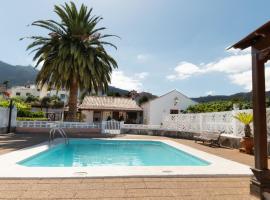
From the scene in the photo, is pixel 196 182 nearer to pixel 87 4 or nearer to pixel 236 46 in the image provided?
pixel 236 46

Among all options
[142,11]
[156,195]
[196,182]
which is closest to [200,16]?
[142,11]

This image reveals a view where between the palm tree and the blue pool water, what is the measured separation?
27.7 feet

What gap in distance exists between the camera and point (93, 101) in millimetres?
34312

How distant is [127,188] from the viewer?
532cm

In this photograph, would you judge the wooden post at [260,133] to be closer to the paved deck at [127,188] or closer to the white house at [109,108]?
the paved deck at [127,188]

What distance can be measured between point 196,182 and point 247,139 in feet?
22.8

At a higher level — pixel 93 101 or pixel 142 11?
pixel 142 11

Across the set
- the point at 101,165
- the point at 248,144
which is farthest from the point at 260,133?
A: the point at 248,144

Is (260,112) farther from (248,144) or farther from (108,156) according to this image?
(108,156)

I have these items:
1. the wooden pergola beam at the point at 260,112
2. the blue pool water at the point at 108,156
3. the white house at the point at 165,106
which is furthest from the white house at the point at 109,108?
the wooden pergola beam at the point at 260,112

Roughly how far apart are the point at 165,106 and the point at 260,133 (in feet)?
98.0

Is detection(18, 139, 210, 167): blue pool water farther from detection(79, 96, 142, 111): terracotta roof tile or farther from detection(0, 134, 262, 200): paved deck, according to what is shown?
detection(79, 96, 142, 111): terracotta roof tile

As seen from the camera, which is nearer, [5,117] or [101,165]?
[101,165]

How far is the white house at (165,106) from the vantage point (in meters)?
33.8
